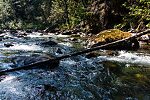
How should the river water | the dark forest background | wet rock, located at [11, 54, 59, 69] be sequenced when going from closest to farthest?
the river water
wet rock, located at [11, 54, 59, 69]
the dark forest background

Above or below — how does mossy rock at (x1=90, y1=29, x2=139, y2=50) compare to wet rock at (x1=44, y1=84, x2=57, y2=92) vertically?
above

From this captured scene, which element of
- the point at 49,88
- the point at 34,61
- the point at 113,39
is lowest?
the point at 49,88

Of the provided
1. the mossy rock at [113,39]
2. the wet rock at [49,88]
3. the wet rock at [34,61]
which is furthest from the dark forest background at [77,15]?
the wet rock at [49,88]

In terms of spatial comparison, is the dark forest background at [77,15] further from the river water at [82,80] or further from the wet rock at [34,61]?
the wet rock at [34,61]

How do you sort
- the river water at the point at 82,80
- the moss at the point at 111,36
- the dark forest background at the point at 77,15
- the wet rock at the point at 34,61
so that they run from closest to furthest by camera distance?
1. the river water at the point at 82,80
2. the wet rock at the point at 34,61
3. the moss at the point at 111,36
4. the dark forest background at the point at 77,15

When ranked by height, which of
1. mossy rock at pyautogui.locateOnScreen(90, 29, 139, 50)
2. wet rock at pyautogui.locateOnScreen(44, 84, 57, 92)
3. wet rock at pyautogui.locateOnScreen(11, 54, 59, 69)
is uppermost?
mossy rock at pyautogui.locateOnScreen(90, 29, 139, 50)

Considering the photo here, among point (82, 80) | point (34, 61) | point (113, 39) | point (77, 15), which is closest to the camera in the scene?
point (82, 80)

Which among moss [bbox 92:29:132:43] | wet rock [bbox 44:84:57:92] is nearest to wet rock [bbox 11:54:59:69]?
wet rock [bbox 44:84:57:92]

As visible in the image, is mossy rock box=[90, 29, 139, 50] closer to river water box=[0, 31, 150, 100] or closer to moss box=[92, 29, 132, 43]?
moss box=[92, 29, 132, 43]

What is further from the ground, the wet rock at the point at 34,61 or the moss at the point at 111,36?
the moss at the point at 111,36

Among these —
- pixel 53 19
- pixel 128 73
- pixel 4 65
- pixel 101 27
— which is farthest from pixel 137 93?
pixel 53 19

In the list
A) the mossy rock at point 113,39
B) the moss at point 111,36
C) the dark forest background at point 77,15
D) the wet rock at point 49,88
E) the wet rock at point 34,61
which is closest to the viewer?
the wet rock at point 49,88

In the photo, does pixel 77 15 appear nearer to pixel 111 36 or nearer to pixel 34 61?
pixel 111 36

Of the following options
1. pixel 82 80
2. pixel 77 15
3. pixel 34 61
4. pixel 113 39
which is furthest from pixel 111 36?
pixel 77 15
